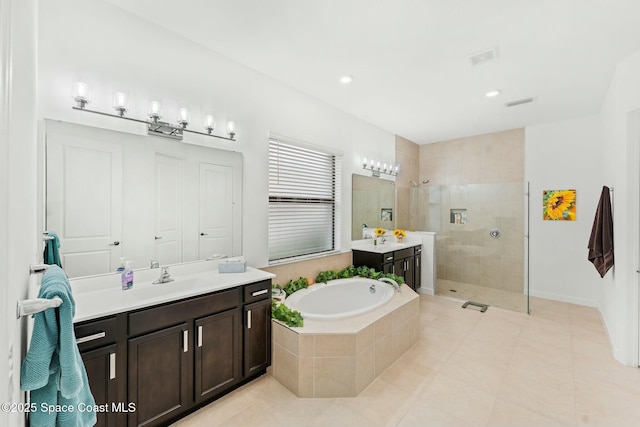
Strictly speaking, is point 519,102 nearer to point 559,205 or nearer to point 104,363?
point 559,205

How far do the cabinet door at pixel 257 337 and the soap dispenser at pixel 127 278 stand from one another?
2.65ft

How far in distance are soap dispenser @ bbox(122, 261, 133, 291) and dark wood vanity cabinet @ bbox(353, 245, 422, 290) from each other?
272cm

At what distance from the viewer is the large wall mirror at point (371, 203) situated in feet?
13.1

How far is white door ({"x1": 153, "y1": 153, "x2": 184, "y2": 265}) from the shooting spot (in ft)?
6.96

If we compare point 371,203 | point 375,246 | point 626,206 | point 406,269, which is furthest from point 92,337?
point 626,206

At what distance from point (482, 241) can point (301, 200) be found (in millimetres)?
3011

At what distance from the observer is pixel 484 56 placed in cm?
243

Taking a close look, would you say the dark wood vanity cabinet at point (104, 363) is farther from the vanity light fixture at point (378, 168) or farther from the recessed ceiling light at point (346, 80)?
the vanity light fixture at point (378, 168)

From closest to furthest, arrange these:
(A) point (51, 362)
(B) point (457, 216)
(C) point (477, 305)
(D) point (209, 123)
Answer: (A) point (51, 362) → (D) point (209, 123) → (C) point (477, 305) → (B) point (457, 216)

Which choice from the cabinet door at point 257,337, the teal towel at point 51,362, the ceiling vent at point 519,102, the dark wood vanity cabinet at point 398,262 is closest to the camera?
the teal towel at point 51,362

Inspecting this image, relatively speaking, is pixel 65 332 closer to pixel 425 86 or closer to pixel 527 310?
pixel 425 86

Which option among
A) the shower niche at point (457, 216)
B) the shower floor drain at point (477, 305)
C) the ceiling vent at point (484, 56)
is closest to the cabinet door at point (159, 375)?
the ceiling vent at point (484, 56)

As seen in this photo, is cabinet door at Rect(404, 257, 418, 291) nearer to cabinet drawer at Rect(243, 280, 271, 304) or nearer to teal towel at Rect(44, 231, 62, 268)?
cabinet drawer at Rect(243, 280, 271, 304)

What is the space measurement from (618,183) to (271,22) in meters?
3.44
